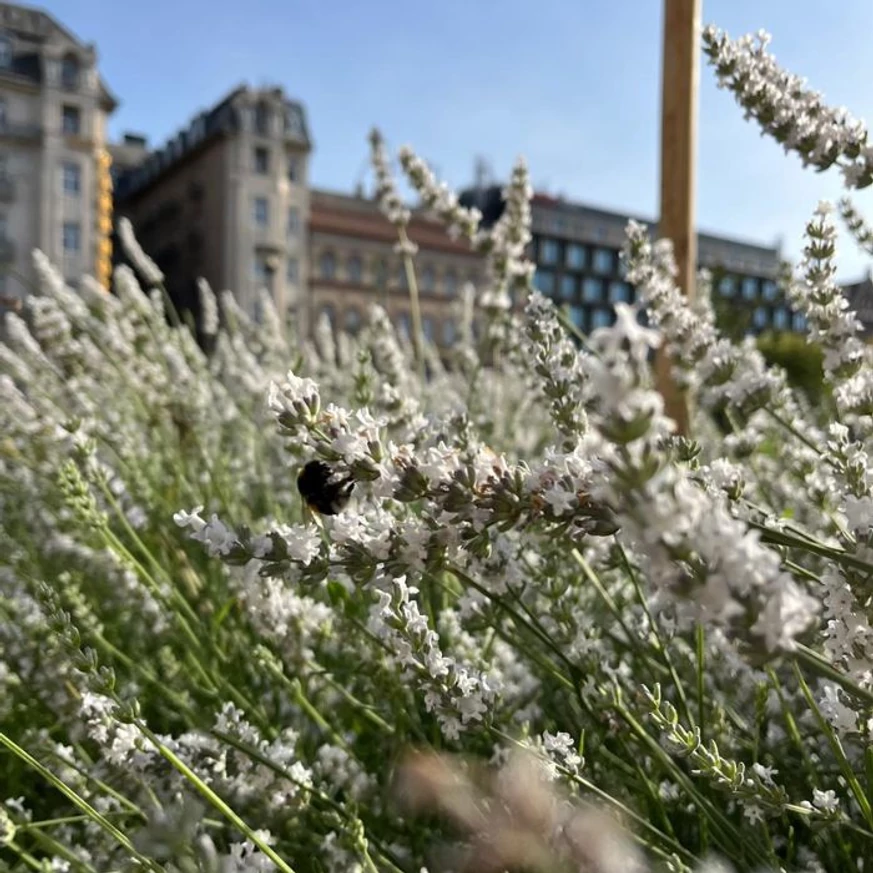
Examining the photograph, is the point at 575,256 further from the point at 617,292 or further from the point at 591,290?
the point at 617,292

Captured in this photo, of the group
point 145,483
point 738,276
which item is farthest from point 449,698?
point 738,276

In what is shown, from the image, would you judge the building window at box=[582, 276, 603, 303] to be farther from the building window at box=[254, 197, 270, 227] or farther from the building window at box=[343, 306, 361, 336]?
the building window at box=[254, 197, 270, 227]

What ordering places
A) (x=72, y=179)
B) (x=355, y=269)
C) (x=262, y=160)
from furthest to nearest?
(x=355, y=269) < (x=262, y=160) < (x=72, y=179)

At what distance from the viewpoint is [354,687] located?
1364mm

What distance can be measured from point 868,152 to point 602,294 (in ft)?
146

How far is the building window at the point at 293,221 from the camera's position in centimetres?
2806

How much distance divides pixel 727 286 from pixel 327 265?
1036 inches

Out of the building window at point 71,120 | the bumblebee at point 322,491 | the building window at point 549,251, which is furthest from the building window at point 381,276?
the building window at point 549,251

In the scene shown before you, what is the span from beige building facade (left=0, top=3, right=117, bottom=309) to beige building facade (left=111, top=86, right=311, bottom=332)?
10.5 feet

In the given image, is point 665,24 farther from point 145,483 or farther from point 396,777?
point 396,777

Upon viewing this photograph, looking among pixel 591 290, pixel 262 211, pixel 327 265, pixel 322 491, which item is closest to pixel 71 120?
pixel 262 211

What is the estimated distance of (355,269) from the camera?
29859 millimetres

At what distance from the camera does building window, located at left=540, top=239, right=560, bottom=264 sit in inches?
1603

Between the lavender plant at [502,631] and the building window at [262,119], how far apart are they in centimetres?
2694
